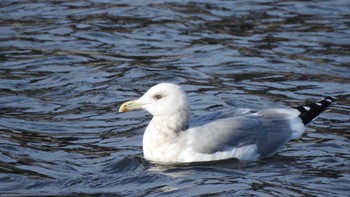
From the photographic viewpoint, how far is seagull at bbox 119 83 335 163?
29.3ft

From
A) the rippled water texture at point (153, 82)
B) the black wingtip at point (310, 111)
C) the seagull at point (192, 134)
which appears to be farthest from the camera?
the black wingtip at point (310, 111)

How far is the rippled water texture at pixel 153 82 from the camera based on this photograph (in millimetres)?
8445

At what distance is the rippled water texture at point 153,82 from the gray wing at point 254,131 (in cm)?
19

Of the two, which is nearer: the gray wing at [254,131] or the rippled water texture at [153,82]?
the rippled water texture at [153,82]

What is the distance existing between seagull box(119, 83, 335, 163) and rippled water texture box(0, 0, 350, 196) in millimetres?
130

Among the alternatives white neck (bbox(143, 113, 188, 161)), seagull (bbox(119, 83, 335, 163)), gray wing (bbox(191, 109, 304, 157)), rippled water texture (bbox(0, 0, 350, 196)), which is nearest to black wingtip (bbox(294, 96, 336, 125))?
gray wing (bbox(191, 109, 304, 157))

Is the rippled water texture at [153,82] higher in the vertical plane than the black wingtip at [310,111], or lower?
lower

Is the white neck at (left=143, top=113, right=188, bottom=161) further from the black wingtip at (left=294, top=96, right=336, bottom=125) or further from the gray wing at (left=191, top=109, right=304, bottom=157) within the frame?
the black wingtip at (left=294, top=96, right=336, bottom=125)

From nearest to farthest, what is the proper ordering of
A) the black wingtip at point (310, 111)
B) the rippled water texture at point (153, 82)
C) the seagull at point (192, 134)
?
the rippled water texture at point (153, 82)
the seagull at point (192, 134)
the black wingtip at point (310, 111)

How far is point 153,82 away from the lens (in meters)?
12.5

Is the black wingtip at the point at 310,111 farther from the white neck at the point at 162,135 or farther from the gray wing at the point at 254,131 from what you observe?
the white neck at the point at 162,135

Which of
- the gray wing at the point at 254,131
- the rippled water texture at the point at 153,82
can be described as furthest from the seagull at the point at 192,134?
the rippled water texture at the point at 153,82

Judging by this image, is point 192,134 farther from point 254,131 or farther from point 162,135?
point 254,131

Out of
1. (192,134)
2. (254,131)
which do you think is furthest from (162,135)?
(254,131)
